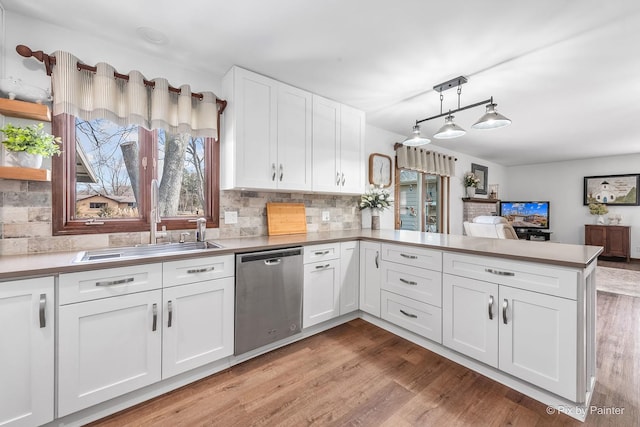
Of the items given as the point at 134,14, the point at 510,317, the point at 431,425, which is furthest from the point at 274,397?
the point at 134,14

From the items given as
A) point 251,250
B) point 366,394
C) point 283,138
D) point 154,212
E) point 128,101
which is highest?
point 128,101

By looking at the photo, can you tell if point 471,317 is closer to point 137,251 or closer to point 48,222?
point 137,251

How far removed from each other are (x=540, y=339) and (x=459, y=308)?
48cm

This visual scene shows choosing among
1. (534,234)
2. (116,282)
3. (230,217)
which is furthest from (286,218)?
(534,234)

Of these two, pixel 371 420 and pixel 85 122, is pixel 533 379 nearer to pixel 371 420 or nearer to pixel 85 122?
pixel 371 420

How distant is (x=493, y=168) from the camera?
267 inches

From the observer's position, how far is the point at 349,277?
2701 mm

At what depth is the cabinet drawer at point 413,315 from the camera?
2.14 m

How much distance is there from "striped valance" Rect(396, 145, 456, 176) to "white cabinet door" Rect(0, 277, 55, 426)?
4.02 metres

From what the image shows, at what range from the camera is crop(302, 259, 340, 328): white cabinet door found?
93.4 inches

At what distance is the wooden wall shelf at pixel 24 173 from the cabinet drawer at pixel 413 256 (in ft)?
8.27

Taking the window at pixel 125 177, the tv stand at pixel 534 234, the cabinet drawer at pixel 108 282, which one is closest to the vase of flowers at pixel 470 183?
the tv stand at pixel 534 234

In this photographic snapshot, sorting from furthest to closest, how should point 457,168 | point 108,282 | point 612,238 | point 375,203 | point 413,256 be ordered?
1. point 612,238
2. point 457,168
3. point 375,203
4. point 413,256
5. point 108,282

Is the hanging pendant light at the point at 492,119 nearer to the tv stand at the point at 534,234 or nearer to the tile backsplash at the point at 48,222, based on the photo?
the tile backsplash at the point at 48,222
